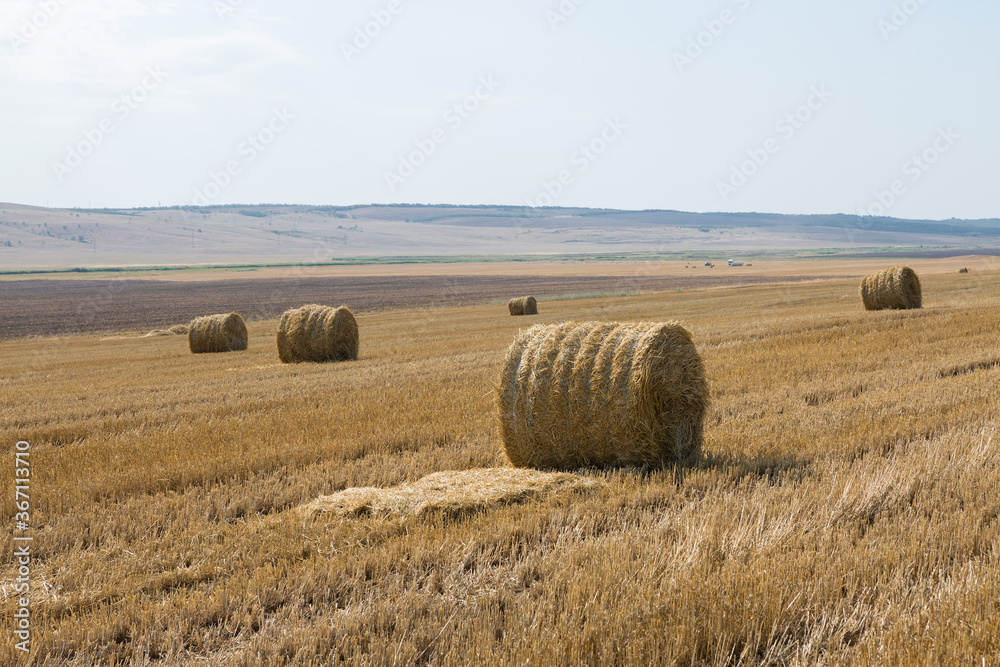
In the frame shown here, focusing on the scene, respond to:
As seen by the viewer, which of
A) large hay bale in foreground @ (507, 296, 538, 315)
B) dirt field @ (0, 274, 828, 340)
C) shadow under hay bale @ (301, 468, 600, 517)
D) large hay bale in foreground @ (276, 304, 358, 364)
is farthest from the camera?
dirt field @ (0, 274, 828, 340)

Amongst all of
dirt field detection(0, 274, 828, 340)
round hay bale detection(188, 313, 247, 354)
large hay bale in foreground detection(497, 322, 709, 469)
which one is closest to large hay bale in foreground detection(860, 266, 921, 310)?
large hay bale in foreground detection(497, 322, 709, 469)

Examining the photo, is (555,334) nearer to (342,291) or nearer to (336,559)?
(336,559)

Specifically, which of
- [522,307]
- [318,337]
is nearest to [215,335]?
[318,337]

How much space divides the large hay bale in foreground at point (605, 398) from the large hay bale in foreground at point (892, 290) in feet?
60.1

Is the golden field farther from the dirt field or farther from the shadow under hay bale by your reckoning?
the dirt field

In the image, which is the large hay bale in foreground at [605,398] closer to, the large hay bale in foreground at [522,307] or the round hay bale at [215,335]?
the round hay bale at [215,335]

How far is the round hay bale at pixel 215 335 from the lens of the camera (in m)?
24.6

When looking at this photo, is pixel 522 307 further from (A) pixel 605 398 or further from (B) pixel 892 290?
(A) pixel 605 398

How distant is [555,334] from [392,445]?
2353mm

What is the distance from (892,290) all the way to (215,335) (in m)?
19.9

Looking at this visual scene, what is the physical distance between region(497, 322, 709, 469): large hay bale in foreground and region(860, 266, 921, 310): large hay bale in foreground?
18.3 meters

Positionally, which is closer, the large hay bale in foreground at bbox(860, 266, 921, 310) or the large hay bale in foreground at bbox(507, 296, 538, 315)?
the large hay bale in foreground at bbox(860, 266, 921, 310)

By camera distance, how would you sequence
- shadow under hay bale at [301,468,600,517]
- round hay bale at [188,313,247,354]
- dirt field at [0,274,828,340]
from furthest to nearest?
dirt field at [0,274,828,340] → round hay bale at [188,313,247,354] → shadow under hay bale at [301,468,600,517]

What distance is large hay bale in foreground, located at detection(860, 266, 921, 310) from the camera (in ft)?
78.5
